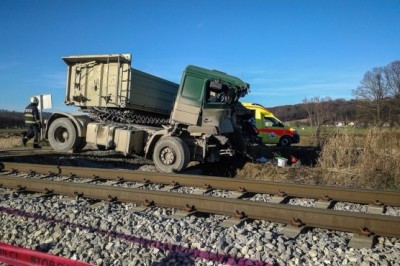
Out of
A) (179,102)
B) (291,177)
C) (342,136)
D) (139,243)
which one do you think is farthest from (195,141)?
(139,243)

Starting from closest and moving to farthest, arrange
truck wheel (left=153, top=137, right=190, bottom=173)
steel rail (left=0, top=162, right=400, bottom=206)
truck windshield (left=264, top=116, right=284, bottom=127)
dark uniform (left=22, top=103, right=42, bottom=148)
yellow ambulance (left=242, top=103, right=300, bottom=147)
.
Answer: steel rail (left=0, top=162, right=400, bottom=206), truck wheel (left=153, top=137, right=190, bottom=173), dark uniform (left=22, top=103, right=42, bottom=148), yellow ambulance (left=242, top=103, right=300, bottom=147), truck windshield (left=264, top=116, right=284, bottom=127)

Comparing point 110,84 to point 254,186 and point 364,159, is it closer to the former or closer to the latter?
point 254,186

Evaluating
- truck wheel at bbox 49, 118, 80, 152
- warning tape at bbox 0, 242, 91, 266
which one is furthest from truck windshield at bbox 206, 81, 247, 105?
warning tape at bbox 0, 242, 91, 266

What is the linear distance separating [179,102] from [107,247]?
6477 millimetres

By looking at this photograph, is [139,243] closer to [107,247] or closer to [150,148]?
Result: [107,247]

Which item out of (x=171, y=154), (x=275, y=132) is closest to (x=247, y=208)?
(x=171, y=154)

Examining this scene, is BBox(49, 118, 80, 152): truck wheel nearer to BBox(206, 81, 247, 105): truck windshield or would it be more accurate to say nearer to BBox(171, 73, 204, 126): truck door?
BBox(171, 73, 204, 126): truck door

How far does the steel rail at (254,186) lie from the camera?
6.50 m

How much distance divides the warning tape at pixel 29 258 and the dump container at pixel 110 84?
8.04 metres

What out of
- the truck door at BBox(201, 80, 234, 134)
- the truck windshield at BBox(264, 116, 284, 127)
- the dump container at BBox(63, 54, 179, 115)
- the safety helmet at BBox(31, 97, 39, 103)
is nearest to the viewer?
the truck door at BBox(201, 80, 234, 134)

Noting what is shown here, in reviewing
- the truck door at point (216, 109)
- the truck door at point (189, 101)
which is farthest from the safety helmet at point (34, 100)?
the truck door at point (216, 109)

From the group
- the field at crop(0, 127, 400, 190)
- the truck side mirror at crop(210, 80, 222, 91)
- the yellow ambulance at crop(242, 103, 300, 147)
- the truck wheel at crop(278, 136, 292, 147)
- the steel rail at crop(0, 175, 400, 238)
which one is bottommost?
the steel rail at crop(0, 175, 400, 238)

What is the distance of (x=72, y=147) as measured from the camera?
12031 mm

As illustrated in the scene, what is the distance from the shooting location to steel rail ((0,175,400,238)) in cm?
449
